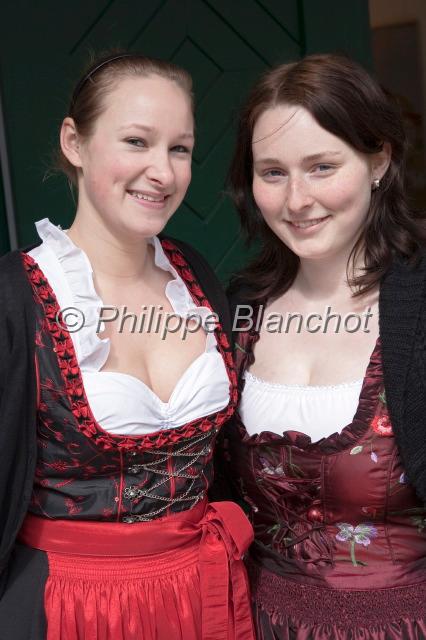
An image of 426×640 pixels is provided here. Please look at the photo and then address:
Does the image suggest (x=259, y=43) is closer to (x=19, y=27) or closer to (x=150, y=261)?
(x=19, y=27)

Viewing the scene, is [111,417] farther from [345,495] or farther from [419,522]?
[419,522]

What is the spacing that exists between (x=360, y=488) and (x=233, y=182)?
755 mm

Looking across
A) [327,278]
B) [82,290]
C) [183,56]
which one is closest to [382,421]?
[327,278]

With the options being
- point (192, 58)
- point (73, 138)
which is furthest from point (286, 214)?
point (192, 58)

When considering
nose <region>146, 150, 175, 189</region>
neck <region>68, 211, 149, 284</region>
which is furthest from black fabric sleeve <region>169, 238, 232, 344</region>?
nose <region>146, 150, 175, 189</region>

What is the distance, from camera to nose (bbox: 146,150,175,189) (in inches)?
62.2

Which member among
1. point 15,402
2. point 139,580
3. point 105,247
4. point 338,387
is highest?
point 105,247

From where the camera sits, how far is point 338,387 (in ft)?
5.55

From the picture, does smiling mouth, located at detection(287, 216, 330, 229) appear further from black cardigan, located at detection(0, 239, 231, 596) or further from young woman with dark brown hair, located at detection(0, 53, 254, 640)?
black cardigan, located at detection(0, 239, 231, 596)

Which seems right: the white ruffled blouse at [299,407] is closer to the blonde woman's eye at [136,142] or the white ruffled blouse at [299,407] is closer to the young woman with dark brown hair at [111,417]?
the young woman with dark brown hair at [111,417]

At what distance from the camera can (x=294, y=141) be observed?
168 centimetres

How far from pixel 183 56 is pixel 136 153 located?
1.23 metres

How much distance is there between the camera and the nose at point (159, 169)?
5.18 feet

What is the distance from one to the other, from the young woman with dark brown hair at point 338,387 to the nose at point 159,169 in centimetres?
24
